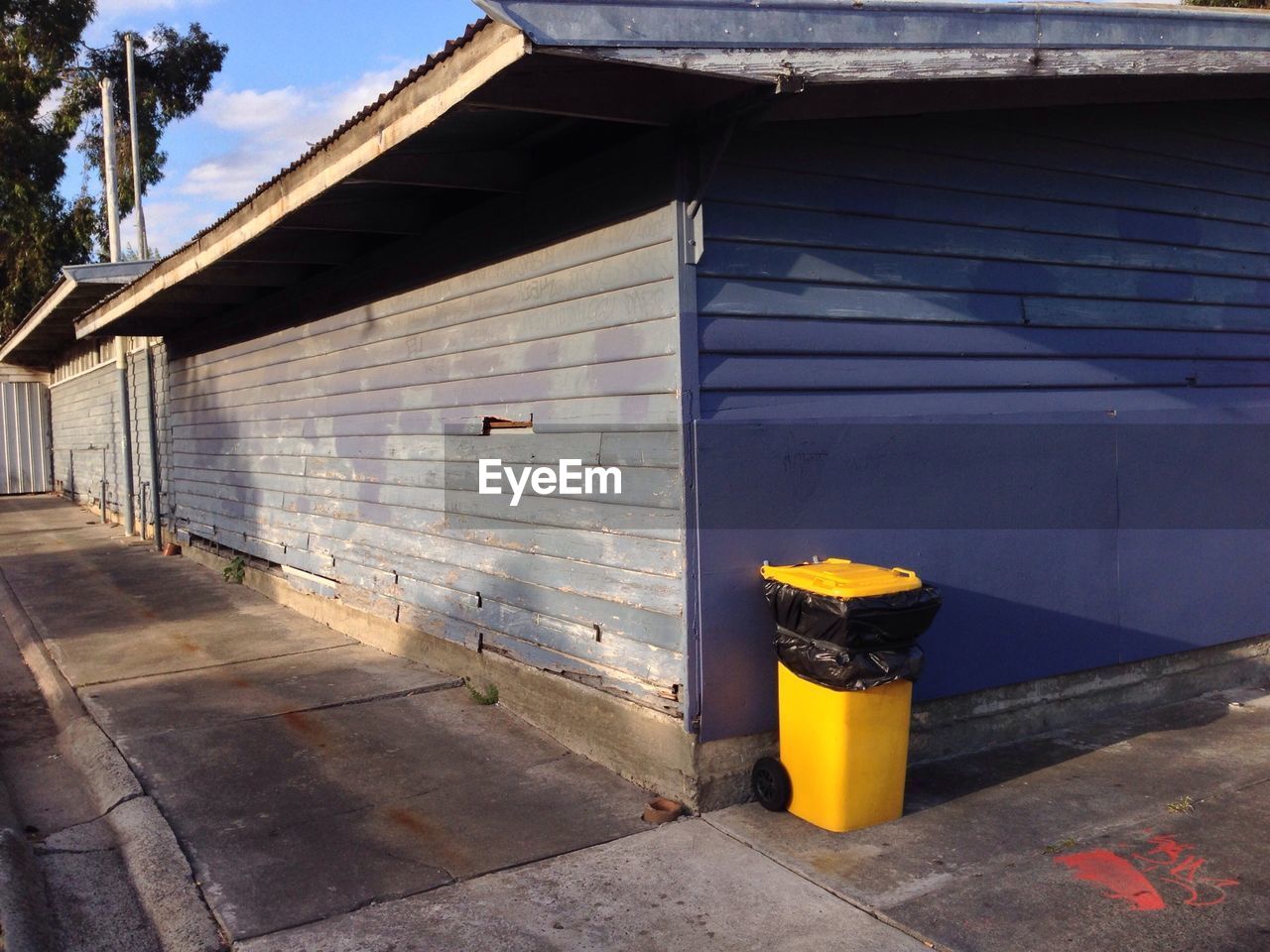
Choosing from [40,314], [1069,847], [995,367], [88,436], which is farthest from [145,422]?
[1069,847]

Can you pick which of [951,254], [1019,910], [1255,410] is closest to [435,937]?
[1019,910]

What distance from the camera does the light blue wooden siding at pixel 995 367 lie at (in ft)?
16.0

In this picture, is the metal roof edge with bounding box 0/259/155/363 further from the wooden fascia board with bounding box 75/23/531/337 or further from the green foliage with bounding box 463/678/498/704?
the green foliage with bounding box 463/678/498/704

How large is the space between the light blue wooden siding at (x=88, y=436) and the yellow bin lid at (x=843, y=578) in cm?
1605

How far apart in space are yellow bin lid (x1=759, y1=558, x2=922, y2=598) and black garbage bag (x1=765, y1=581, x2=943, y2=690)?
27 millimetres

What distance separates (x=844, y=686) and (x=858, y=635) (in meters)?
0.23

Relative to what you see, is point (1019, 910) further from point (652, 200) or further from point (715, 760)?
point (652, 200)

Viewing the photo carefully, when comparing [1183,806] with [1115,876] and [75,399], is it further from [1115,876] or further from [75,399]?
[75,399]

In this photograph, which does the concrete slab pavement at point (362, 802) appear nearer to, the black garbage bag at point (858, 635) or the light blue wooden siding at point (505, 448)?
the light blue wooden siding at point (505, 448)

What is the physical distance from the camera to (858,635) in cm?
429

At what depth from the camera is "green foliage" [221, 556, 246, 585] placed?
11656mm

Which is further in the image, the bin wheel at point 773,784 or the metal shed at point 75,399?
the metal shed at point 75,399

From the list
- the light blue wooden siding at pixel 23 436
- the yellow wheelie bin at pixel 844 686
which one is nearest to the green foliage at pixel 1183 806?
the yellow wheelie bin at pixel 844 686

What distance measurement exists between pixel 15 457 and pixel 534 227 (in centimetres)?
2683
